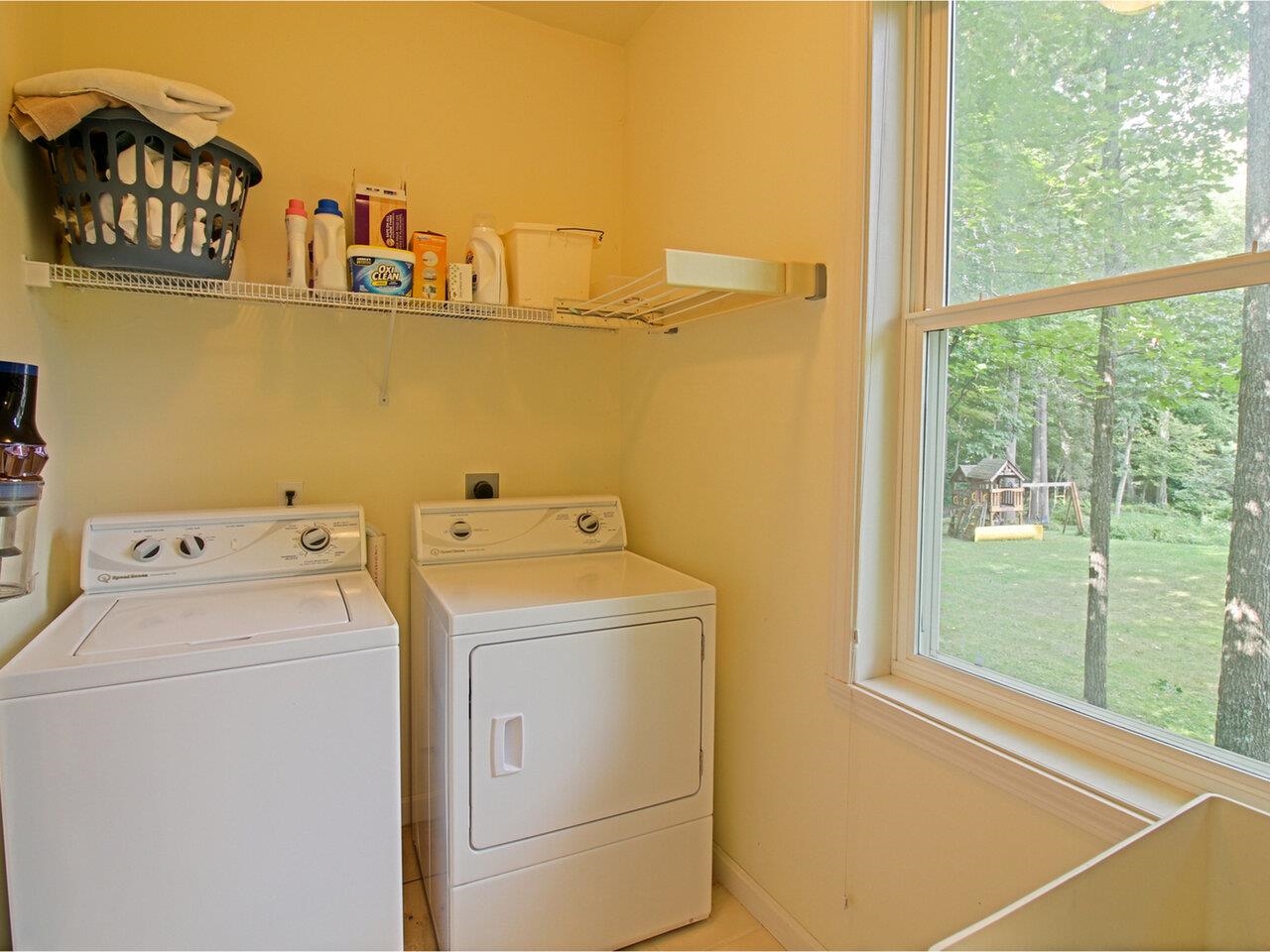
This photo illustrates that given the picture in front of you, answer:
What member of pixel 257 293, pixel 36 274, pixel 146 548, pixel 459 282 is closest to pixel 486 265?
pixel 459 282

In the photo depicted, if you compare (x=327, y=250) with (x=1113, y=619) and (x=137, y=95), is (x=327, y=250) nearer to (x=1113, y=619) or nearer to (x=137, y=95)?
(x=137, y=95)

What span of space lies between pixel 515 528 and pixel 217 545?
0.79m

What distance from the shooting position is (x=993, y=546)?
1.35m

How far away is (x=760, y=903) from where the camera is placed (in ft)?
5.84

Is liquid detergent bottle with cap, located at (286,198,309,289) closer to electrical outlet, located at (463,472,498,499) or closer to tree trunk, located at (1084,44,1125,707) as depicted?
electrical outlet, located at (463,472,498,499)

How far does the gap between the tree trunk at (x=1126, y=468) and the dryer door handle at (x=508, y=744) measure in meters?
1.24

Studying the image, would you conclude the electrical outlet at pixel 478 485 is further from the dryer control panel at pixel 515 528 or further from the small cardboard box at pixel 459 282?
the small cardboard box at pixel 459 282

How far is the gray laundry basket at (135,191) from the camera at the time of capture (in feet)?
4.66

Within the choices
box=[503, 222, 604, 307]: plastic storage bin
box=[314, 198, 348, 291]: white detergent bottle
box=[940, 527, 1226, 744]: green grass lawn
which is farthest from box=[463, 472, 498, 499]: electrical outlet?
box=[940, 527, 1226, 744]: green grass lawn

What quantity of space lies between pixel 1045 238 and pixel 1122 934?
1077mm

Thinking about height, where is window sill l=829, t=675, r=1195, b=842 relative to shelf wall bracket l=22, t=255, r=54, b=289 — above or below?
below

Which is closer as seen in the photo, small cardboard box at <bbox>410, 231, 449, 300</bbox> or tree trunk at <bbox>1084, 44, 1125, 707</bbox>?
tree trunk at <bbox>1084, 44, 1125, 707</bbox>

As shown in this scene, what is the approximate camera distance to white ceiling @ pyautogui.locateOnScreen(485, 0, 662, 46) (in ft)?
7.10

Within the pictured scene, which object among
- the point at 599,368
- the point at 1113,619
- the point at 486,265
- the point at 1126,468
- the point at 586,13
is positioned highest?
the point at 586,13
